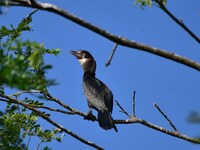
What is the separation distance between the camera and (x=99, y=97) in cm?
795

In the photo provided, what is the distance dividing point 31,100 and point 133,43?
9.57 feet

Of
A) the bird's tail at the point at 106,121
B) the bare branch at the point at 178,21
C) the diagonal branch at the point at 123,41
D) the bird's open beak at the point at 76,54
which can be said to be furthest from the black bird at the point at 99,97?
the diagonal branch at the point at 123,41

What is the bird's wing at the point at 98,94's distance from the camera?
25.7ft

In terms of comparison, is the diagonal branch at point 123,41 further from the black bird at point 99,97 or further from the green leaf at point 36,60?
the black bird at point 99,97

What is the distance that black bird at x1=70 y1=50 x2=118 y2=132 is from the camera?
7077mm

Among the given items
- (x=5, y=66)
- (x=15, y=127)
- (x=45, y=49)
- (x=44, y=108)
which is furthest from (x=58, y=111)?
(x=5, y=66)

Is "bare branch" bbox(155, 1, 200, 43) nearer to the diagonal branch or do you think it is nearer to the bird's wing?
the diagonal branch

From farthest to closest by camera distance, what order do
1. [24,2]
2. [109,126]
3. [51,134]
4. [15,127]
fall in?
[109,126] < [51,134] < [15,127] < [24,2]

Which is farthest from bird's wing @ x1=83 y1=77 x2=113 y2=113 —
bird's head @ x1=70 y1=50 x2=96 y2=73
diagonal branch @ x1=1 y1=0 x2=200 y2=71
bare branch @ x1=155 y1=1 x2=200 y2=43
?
diagonal branch @ x1=1 y1=0 x2=200 y2=71

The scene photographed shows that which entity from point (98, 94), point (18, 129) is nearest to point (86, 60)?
point (98, 94)

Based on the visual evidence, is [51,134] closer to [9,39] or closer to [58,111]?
[58,111]

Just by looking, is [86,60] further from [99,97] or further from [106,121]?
[106,121]

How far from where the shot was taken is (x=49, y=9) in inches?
115

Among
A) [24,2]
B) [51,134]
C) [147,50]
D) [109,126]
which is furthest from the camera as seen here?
[109,126]
